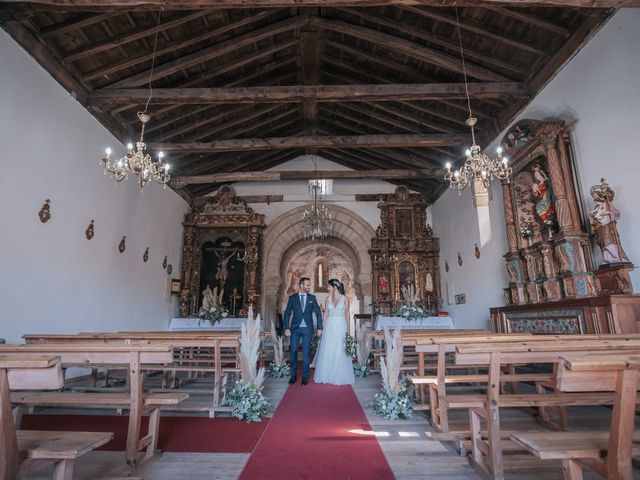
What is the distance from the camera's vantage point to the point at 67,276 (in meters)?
5.80

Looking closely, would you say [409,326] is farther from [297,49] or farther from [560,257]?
[297,49]

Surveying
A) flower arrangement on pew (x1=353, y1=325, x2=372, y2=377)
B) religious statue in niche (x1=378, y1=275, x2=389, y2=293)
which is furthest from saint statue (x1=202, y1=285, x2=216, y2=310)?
religious statue in niche (x1=378, y1=275, x2=389, y2=293)

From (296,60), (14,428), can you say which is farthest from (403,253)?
(14,428)

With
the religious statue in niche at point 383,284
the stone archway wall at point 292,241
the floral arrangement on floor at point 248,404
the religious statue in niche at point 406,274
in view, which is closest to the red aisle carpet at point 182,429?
Answer: the floral arrangement on floor at point 248,404

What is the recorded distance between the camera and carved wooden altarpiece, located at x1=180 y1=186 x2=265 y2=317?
10875 mm

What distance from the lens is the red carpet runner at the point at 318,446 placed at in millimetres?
2301

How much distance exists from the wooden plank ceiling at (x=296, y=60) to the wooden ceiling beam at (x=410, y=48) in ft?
0.06

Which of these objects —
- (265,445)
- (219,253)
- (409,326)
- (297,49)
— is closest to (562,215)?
(409,326)

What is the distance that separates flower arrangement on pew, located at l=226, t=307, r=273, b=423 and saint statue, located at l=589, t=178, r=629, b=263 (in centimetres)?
425

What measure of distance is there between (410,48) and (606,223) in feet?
13.5

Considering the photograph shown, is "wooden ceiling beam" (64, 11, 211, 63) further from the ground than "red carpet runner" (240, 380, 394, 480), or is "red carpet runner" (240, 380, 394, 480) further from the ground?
"wooden ceiling beam" (64, 11, 211, 63)

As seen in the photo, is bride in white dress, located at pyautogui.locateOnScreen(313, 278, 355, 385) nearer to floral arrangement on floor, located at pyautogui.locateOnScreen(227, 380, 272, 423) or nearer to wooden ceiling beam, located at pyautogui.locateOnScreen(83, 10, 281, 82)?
floral arrangement on floor, located at pyautogui.locateOnScreen(227, 380, 272, 423)

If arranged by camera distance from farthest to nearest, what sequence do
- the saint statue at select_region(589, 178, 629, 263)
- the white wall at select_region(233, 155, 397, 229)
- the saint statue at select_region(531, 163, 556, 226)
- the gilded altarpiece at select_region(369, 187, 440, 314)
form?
1. the white wall at select_region(233, 155, 397, 229)
2. the gilded altarpiece at select_region(369, 187, 440, 314)
3. the saint statue at select_region(531, 163, 556, 226)
4. the saint statue at select_region(589, 178, 629, 263)

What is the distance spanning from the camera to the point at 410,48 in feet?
20.3
